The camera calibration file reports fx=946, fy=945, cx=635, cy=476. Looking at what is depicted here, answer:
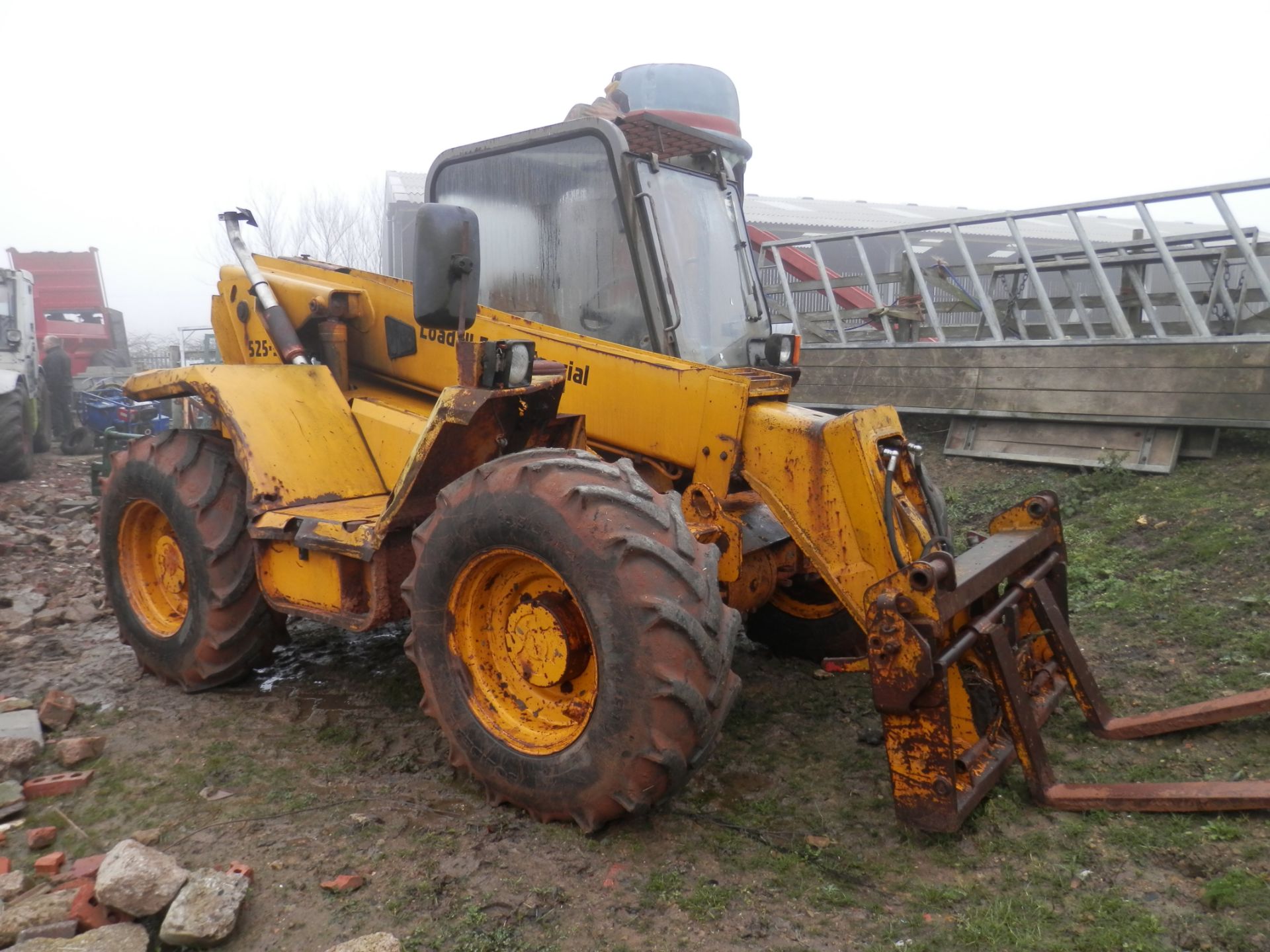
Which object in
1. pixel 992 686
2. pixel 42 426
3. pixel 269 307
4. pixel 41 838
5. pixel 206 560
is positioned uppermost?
pixel 269 307

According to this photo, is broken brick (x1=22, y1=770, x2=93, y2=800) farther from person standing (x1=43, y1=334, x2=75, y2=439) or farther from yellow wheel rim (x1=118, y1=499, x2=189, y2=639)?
person standing (x1=43, y1=334, x2=75, y2=439)

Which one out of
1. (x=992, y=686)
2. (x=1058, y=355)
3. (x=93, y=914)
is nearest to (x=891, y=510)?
(x=992, y=686)

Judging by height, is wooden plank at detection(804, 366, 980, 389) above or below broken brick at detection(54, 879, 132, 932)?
above

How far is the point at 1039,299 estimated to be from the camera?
8656 mm

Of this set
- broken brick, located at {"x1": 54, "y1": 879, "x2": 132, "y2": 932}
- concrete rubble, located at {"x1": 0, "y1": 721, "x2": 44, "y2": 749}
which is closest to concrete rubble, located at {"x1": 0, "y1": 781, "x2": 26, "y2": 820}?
concrete rubble, located at {"x1": 0, "y1": 721, "x2": 44, "y2": 749}

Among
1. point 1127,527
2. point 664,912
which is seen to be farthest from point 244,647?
point 1127,527

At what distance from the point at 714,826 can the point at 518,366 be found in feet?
5.53

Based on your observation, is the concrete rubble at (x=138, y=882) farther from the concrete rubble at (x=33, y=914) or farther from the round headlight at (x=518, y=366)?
the round headlight at (x=518, y=366)

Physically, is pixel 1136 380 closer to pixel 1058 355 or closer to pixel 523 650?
pixel 1058 355

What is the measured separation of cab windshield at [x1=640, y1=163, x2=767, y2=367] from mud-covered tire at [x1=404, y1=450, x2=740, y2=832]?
1.15 m

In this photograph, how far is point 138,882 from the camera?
102 inches

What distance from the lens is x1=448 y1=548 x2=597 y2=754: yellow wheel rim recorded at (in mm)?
3043

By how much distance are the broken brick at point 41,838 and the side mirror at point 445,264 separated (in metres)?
2.10

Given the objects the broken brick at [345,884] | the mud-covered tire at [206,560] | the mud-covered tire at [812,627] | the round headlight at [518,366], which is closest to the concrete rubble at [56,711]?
the mud-covered tire at [206,560]
